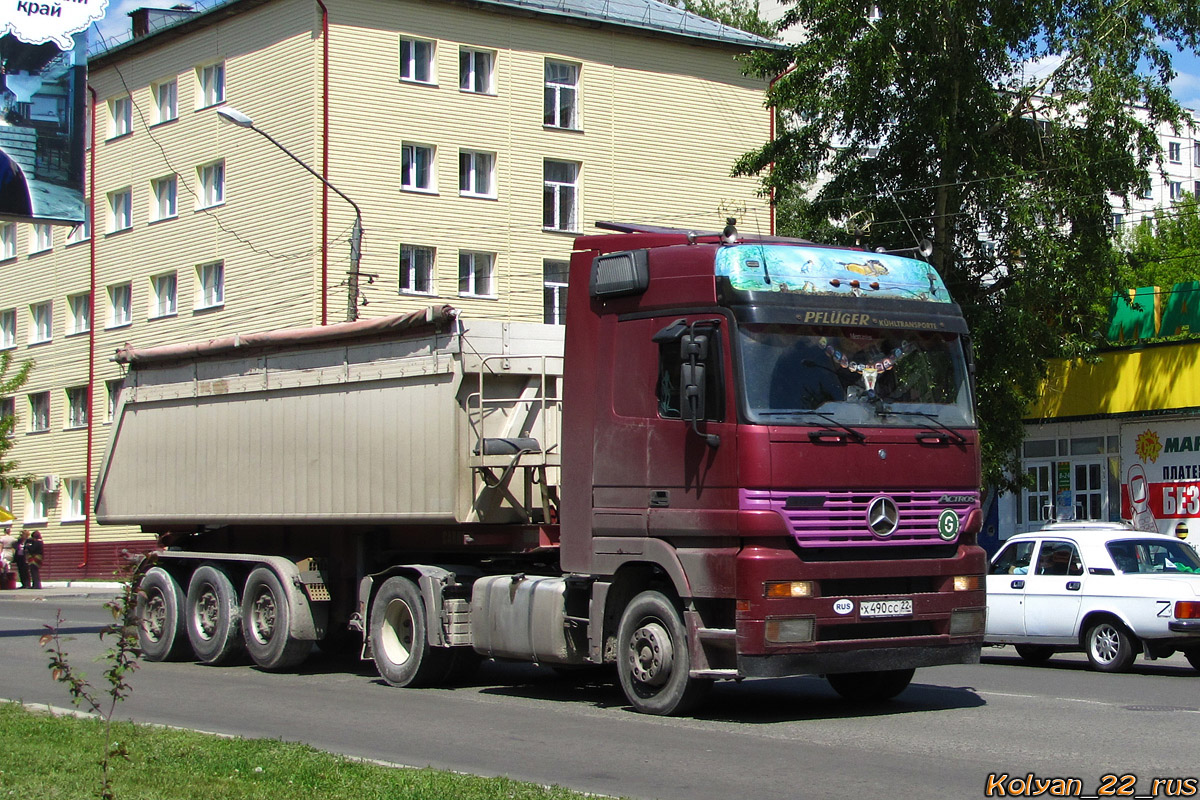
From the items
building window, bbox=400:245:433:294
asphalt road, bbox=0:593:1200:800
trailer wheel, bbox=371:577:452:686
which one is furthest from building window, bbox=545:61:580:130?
trailer wheel, bbox=371:577:452:686

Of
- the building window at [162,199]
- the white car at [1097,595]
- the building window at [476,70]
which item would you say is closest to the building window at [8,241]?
the building window at [162,199]

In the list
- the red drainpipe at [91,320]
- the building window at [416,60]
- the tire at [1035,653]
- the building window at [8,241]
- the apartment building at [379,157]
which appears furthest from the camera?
the building window at [8,241]

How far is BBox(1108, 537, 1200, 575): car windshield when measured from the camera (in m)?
16.3

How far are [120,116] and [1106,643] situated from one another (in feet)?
117

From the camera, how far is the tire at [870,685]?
12.5m

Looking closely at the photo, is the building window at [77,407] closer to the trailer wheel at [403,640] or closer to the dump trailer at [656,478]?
the dump trailer at [656,478]

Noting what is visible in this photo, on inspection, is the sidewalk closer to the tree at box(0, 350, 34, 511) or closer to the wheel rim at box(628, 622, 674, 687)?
the tree at box(0, 350, 34, 511)

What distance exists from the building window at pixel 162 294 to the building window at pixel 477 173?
9.16 m

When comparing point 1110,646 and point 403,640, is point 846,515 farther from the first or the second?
point 1110,646

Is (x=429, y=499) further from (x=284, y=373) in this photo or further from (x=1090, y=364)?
(x=1090, y=364)

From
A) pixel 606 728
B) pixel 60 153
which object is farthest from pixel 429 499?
pixel 60 153

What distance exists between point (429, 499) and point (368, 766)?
5034mm

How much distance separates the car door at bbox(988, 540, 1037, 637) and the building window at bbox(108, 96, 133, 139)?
1303 inches

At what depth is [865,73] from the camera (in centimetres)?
2581
